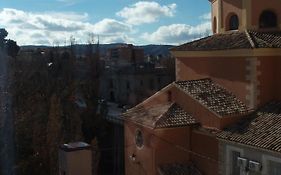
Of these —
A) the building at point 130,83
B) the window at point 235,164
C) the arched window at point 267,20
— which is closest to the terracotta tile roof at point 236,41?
the arched window at point 267,20

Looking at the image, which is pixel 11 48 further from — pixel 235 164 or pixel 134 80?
pixel 134 80

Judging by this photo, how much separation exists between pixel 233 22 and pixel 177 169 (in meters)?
4.86

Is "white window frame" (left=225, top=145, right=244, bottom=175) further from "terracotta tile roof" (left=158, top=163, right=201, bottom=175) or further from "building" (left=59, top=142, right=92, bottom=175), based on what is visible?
"building" (left=59, top=142, right=92, bottom=175)

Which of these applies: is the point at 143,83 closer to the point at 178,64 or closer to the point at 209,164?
the point at 178,64

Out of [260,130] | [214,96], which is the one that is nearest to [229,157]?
[260,130]

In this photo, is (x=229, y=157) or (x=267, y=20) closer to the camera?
(x=229, y=157)

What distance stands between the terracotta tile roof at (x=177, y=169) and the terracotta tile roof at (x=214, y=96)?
1.92 m

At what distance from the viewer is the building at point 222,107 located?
11.4 metres

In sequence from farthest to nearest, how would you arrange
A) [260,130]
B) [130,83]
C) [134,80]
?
[130,83] → [134,80] → [260,130]

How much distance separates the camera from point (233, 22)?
46.6 feet

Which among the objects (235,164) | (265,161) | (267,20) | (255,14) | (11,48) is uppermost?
(255,14)

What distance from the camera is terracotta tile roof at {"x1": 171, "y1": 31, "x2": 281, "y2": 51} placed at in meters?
12.3

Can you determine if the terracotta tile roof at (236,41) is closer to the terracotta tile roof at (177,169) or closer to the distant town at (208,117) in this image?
the distant town at (208,117)

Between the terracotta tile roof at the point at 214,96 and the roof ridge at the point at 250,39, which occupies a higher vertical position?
the roof ridge at the point at 250,39
